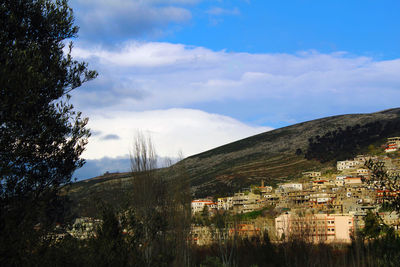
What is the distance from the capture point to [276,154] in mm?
122188

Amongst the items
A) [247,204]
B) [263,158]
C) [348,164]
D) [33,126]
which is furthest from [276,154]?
[33,126]

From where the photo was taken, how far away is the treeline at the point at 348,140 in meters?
107

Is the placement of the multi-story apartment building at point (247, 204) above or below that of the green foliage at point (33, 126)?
below

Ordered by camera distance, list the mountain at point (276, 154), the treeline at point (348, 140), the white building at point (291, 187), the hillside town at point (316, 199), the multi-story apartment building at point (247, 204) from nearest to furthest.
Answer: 1. the hillside town at point (316, 199)
2. the multi-story apartment building at point (247, 204)
3. the white building at point (291, 187)
4. the mountain at point (276, 154)
5. the treeline at point (348, 140)

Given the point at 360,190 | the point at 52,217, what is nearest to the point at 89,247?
the point at 52,217

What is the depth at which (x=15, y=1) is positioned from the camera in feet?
29.9

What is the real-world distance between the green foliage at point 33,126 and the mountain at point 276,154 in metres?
75.4

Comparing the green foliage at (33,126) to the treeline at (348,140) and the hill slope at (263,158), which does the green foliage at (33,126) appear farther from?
the treeline at (348,140)

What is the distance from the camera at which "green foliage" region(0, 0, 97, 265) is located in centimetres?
736

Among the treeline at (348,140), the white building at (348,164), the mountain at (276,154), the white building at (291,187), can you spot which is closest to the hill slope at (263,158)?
the mountain at (276,154)

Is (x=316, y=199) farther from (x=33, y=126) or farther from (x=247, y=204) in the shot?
(x=33, y=126)

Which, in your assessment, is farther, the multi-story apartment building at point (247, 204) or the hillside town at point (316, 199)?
the multi-story apartment building at point (247, 204)

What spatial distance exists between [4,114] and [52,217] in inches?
95.0

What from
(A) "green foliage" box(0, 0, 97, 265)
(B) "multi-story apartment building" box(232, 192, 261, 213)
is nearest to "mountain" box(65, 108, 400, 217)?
(B) "multi-story apartment building" box(232, 192, 261, 213)
